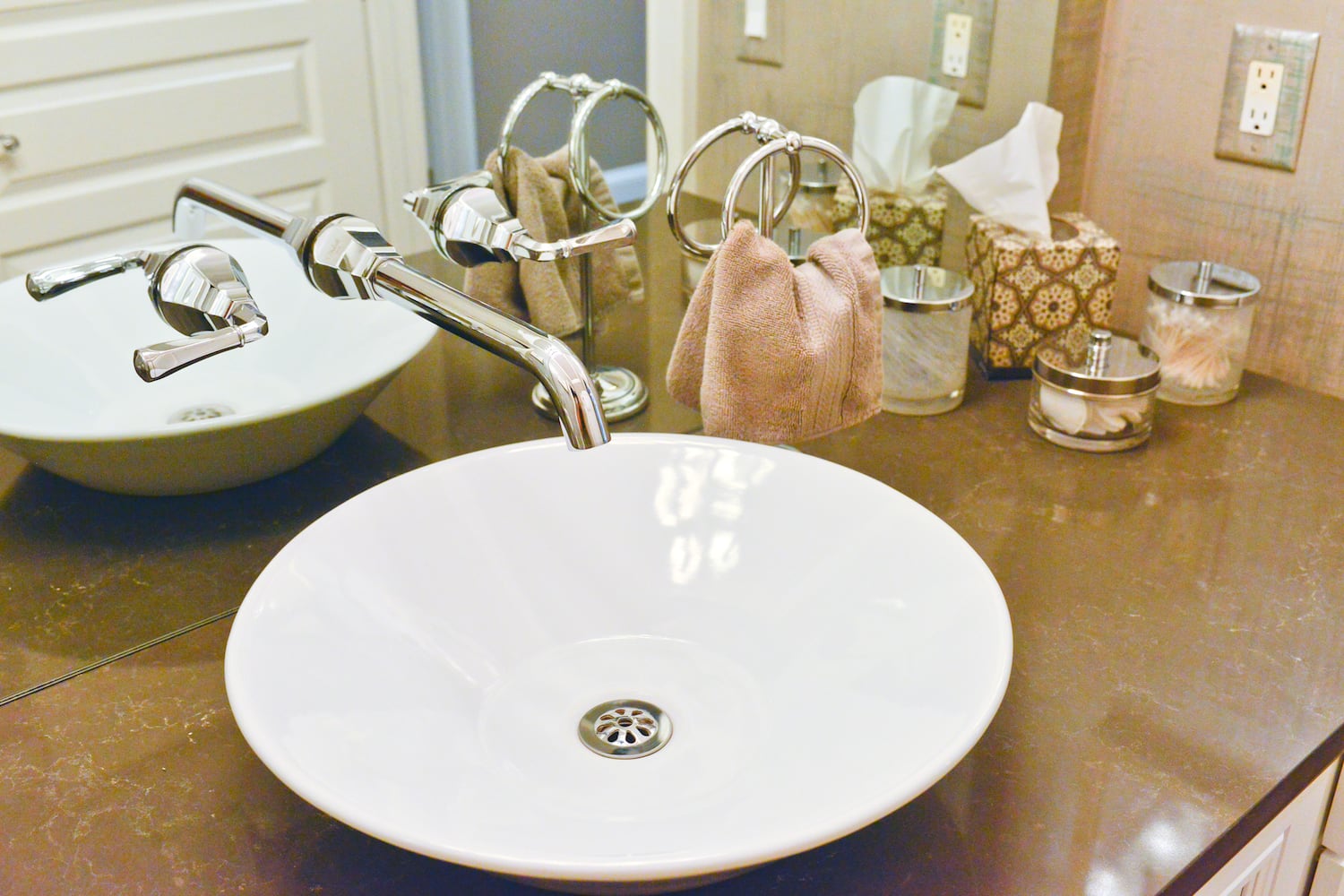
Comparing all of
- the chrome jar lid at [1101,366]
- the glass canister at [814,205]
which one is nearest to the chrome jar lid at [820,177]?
the glass canister at [814,205]

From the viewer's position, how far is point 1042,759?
0.69 m

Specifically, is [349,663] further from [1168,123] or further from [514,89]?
[1168,123]

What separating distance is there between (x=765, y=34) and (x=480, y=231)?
759 millimetres

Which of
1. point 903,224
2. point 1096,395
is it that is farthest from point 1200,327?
point 903,224

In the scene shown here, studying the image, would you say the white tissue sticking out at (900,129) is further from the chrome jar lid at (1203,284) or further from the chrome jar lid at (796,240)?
the chrome jar lid at (1203,284)

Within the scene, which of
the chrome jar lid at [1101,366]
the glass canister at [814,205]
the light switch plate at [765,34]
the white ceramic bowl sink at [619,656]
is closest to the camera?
the white ceramic bowl sink at [619,656]

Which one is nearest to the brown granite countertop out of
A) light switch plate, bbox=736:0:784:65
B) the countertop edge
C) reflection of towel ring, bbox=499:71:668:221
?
the countertop edge

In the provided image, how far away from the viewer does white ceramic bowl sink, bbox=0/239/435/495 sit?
2.78 ft

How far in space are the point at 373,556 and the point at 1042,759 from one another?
1.44ft

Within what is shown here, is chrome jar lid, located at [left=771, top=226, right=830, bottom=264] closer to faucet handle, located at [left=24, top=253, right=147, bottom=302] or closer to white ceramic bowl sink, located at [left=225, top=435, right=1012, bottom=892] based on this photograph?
white ceramic bowl sink, located at [left=225, top=435, right=1012, bottom=892]

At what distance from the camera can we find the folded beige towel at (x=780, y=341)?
2.76ft

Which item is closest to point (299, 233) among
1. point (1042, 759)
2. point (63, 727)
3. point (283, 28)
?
point (63, 727)

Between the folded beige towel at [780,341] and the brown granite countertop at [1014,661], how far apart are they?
0.46ft

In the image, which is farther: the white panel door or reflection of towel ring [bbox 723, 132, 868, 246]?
the white panel door
